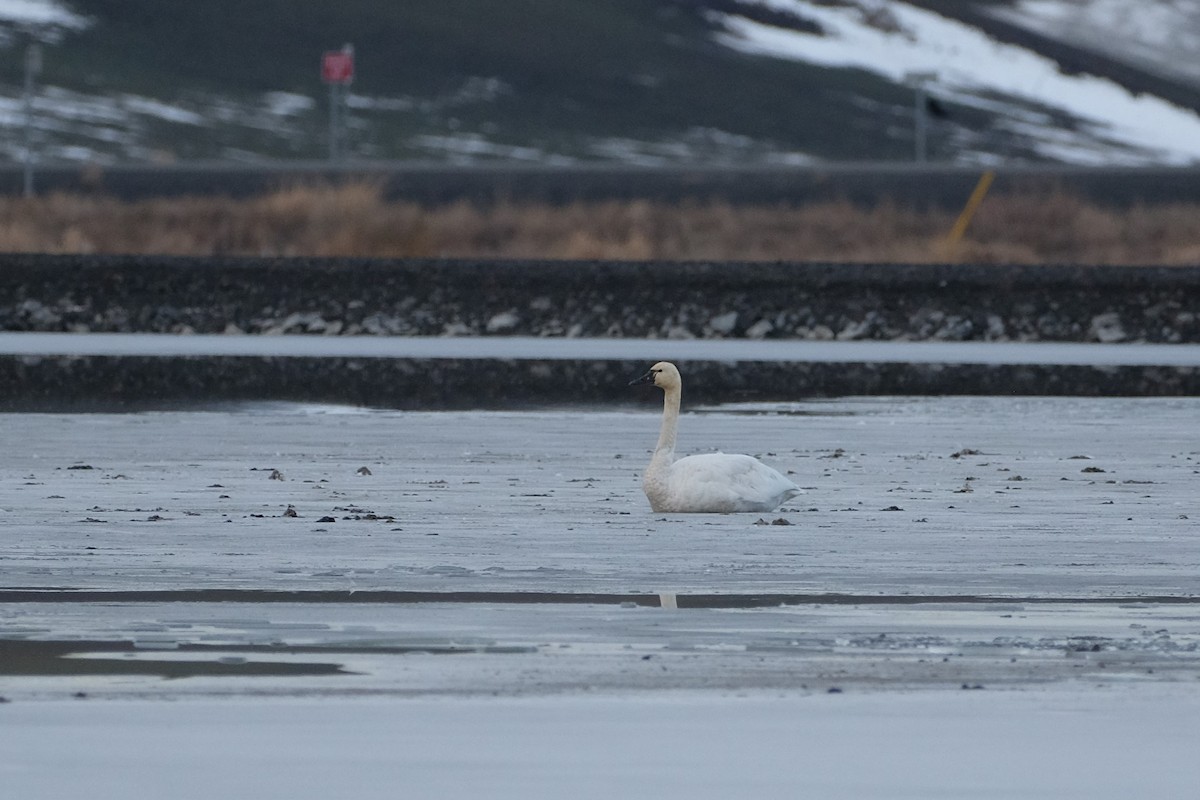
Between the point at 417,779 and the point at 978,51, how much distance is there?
116696 mm

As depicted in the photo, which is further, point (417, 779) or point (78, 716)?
point (78, 716)

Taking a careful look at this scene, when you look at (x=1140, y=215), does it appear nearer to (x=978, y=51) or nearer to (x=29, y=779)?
(x=29, y=779)

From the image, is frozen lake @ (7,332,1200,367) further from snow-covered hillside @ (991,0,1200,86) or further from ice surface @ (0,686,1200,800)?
snow-covered hillside @ (991,0,1200,86)

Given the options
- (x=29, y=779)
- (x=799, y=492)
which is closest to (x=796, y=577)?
(x=799, y=492)

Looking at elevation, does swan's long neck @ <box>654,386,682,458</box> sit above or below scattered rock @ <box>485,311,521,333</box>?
below

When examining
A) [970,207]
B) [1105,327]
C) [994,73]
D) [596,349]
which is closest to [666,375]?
[596,349]

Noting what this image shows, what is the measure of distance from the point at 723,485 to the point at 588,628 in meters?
3.55

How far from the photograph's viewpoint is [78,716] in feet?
20.5

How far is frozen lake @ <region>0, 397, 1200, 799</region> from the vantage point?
5.83 m

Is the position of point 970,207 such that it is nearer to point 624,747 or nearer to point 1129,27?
point 624,747

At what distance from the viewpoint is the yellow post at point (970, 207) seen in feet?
108

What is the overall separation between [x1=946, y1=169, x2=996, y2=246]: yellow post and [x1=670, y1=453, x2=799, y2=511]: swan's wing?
69.2 feet

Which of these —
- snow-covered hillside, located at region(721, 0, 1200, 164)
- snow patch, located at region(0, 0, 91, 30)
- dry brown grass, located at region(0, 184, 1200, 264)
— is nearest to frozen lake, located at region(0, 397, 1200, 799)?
dry brown grass, located at region(0, 184, 1200, 264)

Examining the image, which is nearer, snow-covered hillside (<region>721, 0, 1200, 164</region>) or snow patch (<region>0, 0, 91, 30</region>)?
snow patch (<region>0, 0, 91, 30</region>)
